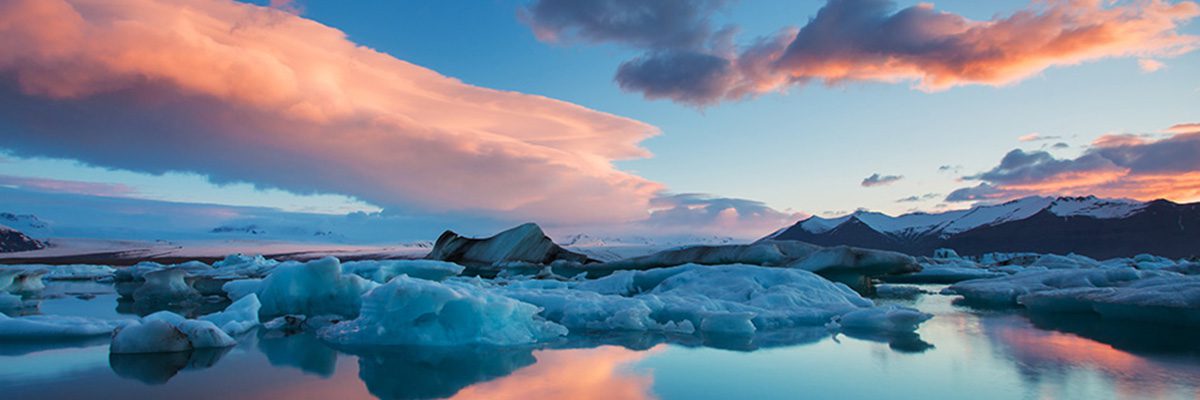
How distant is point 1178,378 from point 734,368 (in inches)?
145

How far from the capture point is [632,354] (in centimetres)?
674

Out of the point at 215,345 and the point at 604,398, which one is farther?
the point at 215,345

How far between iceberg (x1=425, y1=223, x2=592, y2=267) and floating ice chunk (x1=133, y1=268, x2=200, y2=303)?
59.7 ft

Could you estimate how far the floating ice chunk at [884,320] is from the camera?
29.0 ft

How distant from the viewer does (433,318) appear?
25.3 ft

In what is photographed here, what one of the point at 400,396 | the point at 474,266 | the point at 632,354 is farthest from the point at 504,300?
the point at 474,266

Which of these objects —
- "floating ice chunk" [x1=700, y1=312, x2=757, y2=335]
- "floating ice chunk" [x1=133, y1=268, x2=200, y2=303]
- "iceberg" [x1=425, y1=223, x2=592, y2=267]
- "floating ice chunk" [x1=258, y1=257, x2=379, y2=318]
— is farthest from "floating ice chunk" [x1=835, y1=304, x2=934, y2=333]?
"iceberg" [x1=425, y1=223, x2=592, y2=267]

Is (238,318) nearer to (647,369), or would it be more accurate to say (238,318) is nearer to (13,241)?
(647,369)

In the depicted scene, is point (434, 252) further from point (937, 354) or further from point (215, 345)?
point (937, 354)

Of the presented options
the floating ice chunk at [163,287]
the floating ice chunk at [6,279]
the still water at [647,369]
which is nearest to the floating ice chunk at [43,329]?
the still water at [647,369]

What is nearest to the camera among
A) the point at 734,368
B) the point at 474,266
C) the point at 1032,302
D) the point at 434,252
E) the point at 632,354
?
the point at 734,368

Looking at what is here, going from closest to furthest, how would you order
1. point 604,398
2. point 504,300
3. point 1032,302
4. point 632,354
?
point 604,398
point 632,354
point 504,300
point 1032,302

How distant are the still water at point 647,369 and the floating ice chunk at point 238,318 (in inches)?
16.7

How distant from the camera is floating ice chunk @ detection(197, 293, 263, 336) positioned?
8164 millimetres
